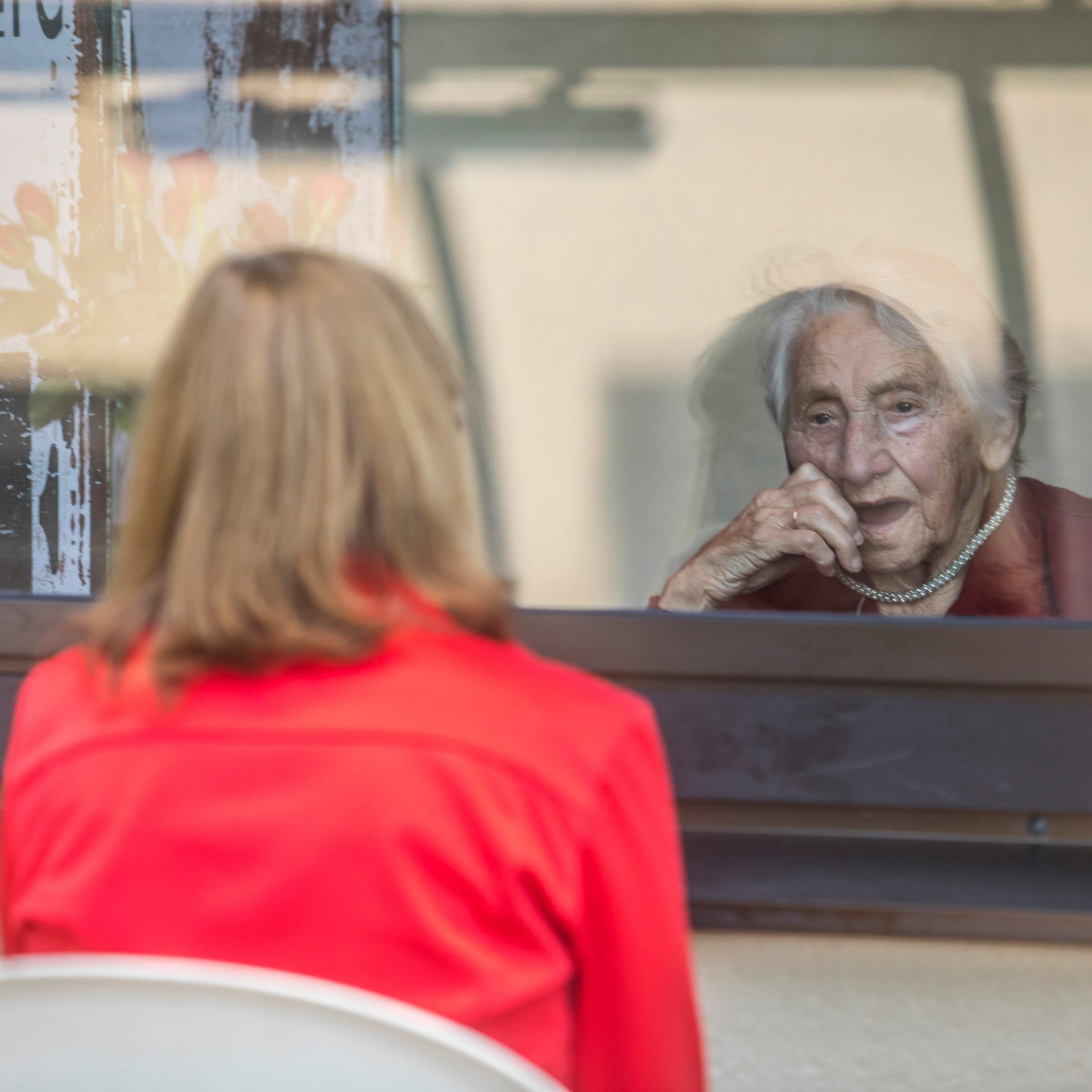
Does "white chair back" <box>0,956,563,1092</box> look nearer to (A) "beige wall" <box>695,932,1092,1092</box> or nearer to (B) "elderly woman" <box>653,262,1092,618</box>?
(A) "beige wall" <box>695,932,1092,1092</box>

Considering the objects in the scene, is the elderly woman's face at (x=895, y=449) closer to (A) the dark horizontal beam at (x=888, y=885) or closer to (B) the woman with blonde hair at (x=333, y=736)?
(A) the dark horizontal beam at (x=888, y=885)

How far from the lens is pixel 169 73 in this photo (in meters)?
2.00

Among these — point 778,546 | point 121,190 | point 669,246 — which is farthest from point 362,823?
point 669,246

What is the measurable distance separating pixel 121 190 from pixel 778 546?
1.25m

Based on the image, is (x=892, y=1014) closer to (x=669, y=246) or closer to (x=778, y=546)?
(x=778, y=546)

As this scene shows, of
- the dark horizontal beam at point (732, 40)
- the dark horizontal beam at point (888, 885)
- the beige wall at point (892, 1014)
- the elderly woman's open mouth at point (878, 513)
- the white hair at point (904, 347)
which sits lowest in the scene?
the beige wall at point (892, 1014)

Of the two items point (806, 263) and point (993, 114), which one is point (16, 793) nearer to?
point (806, 263)

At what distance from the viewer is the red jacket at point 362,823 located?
72 cm

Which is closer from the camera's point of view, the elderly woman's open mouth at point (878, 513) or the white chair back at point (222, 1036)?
the white chair back at point (222, 1036)

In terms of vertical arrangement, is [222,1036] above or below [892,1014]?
above

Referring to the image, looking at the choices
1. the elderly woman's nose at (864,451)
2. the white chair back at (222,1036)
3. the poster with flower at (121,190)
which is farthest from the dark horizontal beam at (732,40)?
the white chair back at (222,1036)

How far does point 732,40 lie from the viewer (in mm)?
2268

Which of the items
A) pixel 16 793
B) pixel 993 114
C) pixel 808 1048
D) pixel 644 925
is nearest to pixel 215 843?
pixel 16 793

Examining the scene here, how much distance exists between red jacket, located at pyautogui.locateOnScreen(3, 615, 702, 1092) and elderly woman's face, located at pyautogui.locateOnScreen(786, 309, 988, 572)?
1.30m
